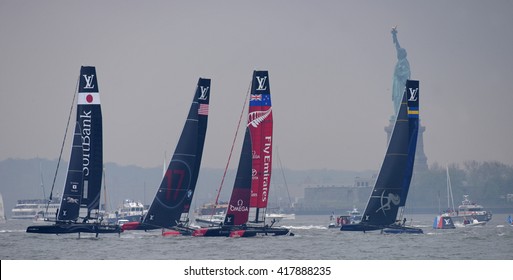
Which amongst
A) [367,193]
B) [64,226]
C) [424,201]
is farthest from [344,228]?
[367,193]

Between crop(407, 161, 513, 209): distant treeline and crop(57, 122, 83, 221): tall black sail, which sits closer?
crop(57, 122, 83, 221): tall black sail

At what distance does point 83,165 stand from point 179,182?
4890 millimetres

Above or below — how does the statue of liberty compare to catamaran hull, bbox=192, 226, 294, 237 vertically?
above

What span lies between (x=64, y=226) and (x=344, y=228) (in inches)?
548

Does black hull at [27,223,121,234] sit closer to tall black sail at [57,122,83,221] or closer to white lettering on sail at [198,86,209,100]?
tall black sail at [57,122,83,221]

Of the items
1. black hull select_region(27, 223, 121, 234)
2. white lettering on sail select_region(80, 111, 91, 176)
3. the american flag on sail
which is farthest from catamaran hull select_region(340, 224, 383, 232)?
white lettering on sail select_region(80, 111, 91, 176)

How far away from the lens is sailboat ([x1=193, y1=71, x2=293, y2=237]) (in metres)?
45.2

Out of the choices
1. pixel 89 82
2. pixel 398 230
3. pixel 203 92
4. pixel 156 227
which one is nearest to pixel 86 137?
pixel 89 82

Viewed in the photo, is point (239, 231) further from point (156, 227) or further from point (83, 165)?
point (83, 165)

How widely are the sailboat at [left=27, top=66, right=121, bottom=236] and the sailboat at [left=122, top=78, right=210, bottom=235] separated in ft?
10.8

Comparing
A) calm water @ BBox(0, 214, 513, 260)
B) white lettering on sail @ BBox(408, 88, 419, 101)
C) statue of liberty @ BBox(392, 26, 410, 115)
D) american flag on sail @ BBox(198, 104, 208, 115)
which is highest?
statue of liberty @ BBox(392, 26, 410, 115)

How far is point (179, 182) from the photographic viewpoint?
46.8 meters
